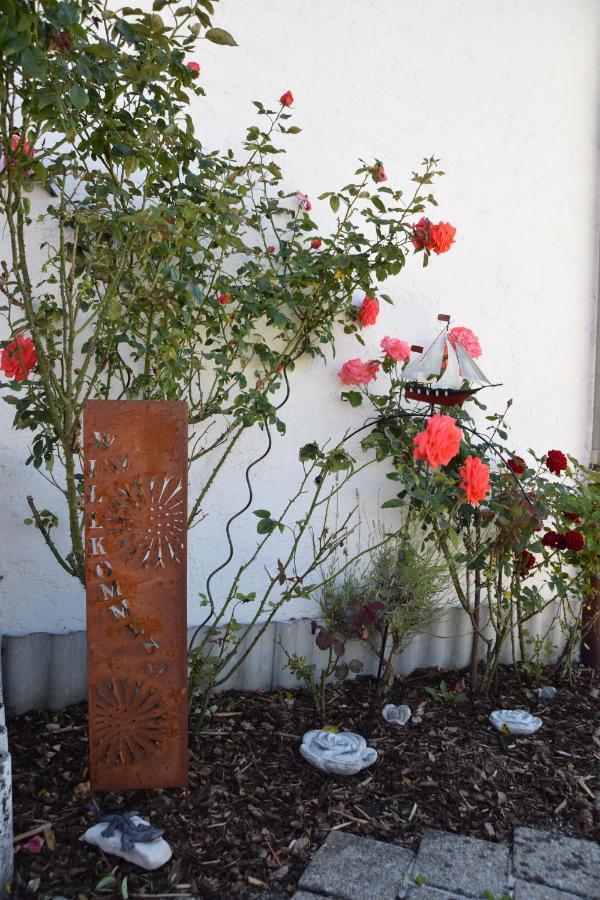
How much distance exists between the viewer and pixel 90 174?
6.85ft

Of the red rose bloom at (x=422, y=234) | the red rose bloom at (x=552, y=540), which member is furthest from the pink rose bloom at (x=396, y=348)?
the red rose bloom at (x=552, y=540)

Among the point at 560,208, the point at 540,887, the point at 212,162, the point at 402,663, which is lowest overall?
the point at 540,887

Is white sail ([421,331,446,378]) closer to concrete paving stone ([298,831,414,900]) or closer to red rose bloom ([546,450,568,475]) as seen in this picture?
red rose bloom ([546,450,568,475])

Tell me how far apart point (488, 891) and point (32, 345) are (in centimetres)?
182

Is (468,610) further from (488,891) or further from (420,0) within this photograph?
(420,0)

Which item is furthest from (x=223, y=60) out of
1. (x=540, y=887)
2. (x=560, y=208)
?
(x=540, y=887)

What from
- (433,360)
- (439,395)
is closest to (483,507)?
(439,395)

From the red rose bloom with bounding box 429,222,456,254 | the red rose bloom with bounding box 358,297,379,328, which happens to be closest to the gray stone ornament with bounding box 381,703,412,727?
the red rose bloom with bounding box 358,297,379,328

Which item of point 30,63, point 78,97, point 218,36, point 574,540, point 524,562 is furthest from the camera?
point 524,562

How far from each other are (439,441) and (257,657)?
3.53 ft

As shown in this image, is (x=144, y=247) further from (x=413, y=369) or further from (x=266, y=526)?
(x=413, y=369)

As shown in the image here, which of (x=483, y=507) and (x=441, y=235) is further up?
(x=441, y=235)

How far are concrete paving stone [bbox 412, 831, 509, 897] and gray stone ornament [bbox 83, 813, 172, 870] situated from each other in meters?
0.63

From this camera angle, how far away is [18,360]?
6.68ft
